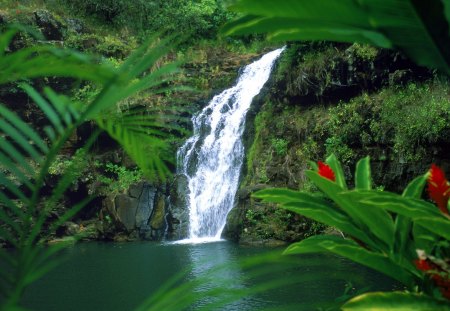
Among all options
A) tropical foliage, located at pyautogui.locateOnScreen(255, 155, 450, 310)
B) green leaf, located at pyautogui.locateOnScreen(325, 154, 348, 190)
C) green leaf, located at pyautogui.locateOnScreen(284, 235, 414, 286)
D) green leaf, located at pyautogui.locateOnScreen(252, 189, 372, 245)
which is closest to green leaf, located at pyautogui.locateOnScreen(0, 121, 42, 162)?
tropical foliage, located at pyautogui.locateOnScreen(255, 155, 450, 310)

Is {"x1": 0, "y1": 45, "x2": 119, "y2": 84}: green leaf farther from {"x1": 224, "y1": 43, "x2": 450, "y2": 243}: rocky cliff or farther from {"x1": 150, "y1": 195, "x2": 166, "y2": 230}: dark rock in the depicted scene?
{"x1": 150, "y1": 195, "x2": 166, "y2": 230}: dark rock

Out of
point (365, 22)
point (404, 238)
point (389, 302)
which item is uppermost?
point (365, 22)

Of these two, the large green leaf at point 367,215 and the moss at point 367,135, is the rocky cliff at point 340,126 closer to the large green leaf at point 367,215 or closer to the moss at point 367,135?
the moss at point 367,135

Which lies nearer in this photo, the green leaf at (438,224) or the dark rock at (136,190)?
the green leaf at (438,224)

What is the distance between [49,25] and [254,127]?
660cm

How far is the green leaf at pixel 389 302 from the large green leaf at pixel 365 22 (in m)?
0.52

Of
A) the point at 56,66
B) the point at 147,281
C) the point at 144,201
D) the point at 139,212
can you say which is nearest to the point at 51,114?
the point at 56,66

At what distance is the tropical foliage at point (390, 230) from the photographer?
4.06 feet

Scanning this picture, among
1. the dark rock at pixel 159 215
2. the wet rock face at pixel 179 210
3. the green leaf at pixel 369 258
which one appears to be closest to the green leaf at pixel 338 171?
the green leaf at pixel 369 258

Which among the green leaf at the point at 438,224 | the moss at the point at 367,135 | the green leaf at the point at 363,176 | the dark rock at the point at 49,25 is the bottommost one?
the green leaf at the point at 438,224

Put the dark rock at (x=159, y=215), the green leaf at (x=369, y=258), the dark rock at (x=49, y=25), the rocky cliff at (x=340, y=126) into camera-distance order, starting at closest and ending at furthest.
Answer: the green leaf at (x=369, y=258), the rocky cliff at (x=340, y=126), the dark rock at (x=159, y=215), the dark rock at (x=49, y=25)

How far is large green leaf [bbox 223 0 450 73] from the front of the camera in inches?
35.6

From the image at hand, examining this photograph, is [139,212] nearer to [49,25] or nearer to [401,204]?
[49,25]

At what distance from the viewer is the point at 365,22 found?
0.96 m
